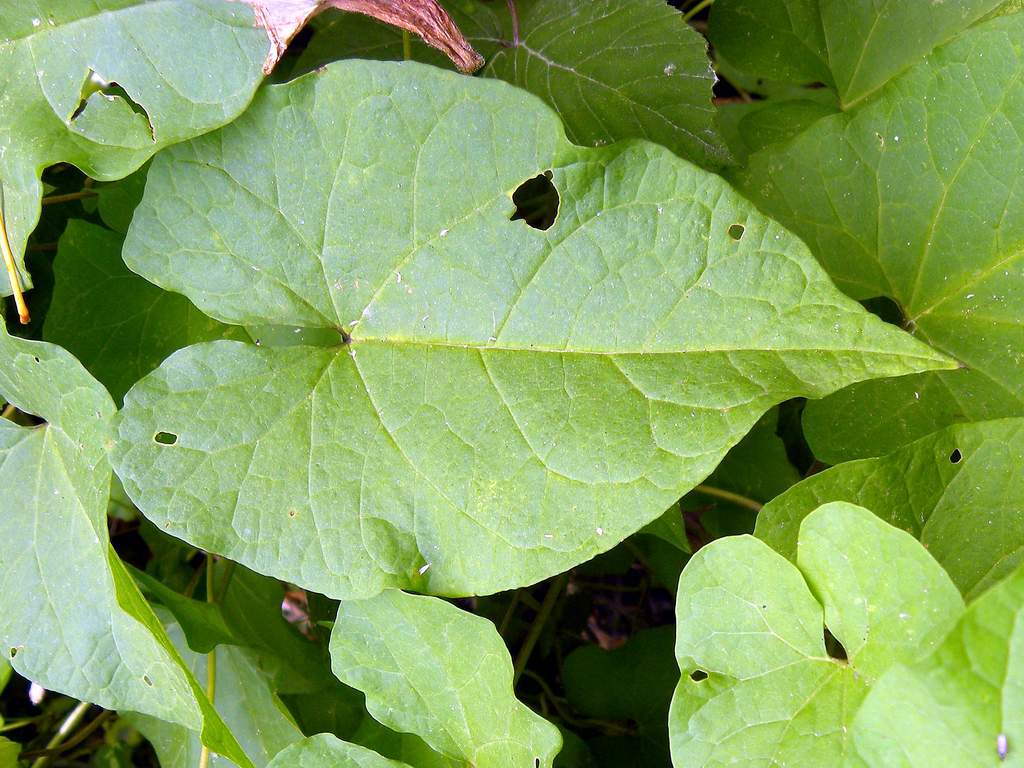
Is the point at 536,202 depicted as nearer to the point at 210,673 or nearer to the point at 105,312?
the point at 105,312

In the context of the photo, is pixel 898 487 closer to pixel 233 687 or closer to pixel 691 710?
pixel 691 710

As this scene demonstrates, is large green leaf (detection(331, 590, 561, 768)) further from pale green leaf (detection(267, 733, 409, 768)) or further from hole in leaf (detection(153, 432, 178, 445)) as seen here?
hole in leaf (detection(153, 432, 178, 445))

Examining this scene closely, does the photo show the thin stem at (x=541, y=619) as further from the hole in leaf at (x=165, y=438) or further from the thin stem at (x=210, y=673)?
the hole in leaf at (x=165, y=438)

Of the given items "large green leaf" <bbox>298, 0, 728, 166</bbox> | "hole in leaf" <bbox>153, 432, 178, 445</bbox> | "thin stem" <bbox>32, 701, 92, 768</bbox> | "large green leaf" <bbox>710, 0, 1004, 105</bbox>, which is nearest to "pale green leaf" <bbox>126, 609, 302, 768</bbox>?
"thin stem" <bbox>32, 701, 92, 768</bbox>

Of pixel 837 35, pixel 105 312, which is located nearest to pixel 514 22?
pixel 837 35

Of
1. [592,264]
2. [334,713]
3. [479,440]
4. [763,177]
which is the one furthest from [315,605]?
[763,177]

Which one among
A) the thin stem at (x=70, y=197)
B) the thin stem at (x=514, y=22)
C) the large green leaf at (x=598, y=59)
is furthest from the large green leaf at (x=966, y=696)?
the thin stem at (x=70, y=197)
